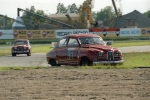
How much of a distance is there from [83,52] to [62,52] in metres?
1.49

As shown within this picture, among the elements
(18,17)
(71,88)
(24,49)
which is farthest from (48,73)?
(18,17)

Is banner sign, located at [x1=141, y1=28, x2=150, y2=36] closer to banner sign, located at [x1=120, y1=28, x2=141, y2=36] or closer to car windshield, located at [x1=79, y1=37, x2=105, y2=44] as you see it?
banner sign, located at [x1=120, y1=28, x2=141, y2=36]

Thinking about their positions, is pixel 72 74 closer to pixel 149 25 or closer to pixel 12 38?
pixel 12 38

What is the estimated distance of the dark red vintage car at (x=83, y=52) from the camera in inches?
769

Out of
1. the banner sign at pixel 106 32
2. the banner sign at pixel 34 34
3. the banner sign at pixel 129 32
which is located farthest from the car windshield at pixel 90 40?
the banner sign at pixel 34 34

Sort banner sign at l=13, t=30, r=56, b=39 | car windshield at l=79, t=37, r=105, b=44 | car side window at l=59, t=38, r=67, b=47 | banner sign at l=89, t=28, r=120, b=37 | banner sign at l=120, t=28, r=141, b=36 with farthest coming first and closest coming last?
banner sign at l=13, t=30, r=56, b=39 < banner sign at l=120, t=28, r=141, b=36 < banner sign at l=89, t=28, r=120, b=37 < car side window at l=59, t=38, r=67, b=47 < car windshield at l=79, t=37, r=105, b=44

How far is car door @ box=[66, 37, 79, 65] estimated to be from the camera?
66.1 feet

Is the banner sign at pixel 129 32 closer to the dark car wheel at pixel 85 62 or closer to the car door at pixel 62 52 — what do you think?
the car door at pixel 62 52

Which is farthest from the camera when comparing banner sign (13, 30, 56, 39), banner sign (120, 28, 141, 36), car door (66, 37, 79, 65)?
banner sign (13, 30, 56, 39)

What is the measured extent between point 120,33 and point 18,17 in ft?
105

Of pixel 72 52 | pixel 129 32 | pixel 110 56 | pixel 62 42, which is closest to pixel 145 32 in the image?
pixel 129 32

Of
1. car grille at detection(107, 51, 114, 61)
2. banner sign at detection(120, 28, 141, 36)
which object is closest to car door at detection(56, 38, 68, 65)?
car grille at detection(107, 51, 114, 61)

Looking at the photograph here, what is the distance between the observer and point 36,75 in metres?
14.9

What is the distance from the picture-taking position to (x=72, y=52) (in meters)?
20.4
